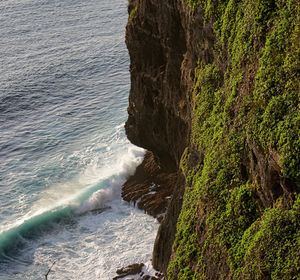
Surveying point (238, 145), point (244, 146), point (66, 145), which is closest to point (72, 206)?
point (66, 145)

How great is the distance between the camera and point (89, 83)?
Answer: 5850cm

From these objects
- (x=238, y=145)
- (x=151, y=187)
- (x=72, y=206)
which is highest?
(x=238, y=145)

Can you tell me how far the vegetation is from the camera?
1816 centimetres

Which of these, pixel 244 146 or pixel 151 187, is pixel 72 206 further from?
pixel 244 146

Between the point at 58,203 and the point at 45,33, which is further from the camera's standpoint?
the point at 45,33

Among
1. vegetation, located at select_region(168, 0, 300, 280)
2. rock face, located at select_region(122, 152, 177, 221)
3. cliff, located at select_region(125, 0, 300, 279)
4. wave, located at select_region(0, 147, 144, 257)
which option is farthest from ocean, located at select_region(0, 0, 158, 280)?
vegetation, located at select_region(168, 0, 300, 280)

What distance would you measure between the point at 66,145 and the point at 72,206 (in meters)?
8.65

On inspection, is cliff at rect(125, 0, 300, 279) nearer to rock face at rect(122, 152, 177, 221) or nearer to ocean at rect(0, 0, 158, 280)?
ocean at rect(0, 0, 158, 280)

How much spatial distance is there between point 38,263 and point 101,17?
131 feet

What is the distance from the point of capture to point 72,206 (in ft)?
133

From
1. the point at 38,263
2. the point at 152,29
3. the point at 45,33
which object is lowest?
the point at 38,263

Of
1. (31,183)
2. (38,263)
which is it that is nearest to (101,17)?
(31,183)

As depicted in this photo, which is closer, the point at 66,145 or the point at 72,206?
the point at 72,206

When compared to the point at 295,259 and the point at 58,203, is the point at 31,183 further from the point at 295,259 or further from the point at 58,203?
the point at 295,259
